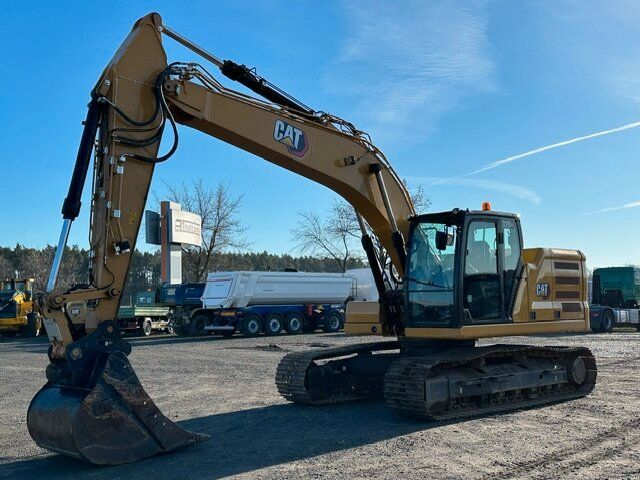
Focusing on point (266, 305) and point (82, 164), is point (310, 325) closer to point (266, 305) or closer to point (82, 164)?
point (266, 305)

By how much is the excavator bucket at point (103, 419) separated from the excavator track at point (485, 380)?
328 centimetres

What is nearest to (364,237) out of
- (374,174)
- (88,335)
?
(374,174)

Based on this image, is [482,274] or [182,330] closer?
[482,274]

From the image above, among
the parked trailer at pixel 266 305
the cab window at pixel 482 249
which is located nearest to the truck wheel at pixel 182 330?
the parked trailer at pixel 266 305

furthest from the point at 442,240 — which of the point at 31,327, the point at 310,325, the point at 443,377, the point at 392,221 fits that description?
the point at 31,327

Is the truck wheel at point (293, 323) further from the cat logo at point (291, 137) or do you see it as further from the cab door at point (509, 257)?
the cat logo at point (291, 137)

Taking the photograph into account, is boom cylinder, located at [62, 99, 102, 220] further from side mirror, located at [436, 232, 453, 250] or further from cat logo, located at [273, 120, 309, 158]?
side mirror, located at [436, 232, 453, 250]

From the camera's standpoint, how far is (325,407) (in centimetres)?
1029

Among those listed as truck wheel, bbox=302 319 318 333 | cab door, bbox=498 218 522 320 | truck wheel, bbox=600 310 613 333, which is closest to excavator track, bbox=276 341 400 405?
cab door, bbox=498 218 522 320

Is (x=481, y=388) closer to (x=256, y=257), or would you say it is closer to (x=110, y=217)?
(x=110, y=217)

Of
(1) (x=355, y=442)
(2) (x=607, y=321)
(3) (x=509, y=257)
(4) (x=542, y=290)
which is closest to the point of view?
(1) (x=355, y=442)

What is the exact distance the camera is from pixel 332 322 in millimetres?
31828

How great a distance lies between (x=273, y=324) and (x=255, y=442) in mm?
21859

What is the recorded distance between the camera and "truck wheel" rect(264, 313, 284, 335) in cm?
2939
